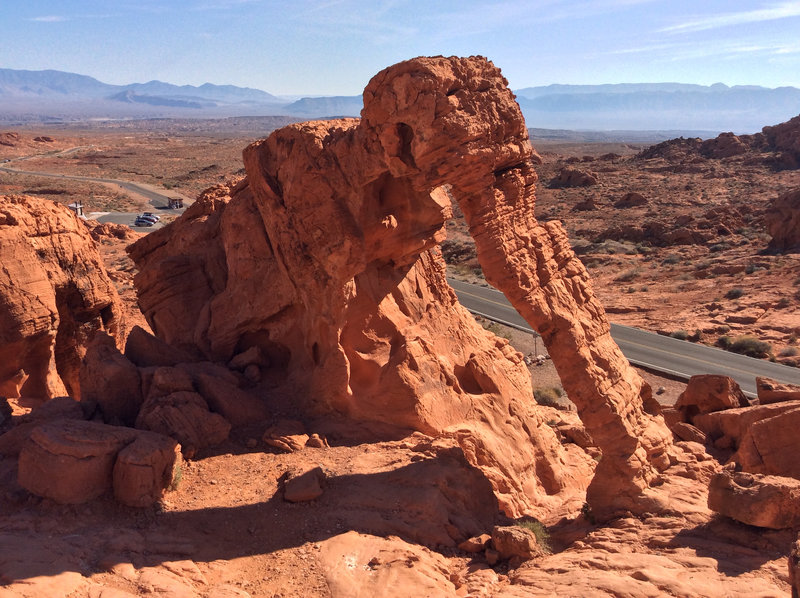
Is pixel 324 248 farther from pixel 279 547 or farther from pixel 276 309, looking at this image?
pixel 279 547

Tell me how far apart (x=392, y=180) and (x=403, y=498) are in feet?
19.5

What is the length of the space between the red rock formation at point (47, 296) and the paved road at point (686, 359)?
65.7ft

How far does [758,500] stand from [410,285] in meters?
7.67

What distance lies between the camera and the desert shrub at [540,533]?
936cm

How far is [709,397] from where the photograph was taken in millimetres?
14688

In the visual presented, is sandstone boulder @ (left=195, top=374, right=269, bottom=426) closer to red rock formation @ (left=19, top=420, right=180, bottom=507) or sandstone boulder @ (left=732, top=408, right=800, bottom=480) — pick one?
red rock formation @ (left=19, top=420, right=180, bottom=507)

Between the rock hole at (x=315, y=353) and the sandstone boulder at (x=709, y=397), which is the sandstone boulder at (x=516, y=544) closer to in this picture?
the rock hole at (x=315, y=353)

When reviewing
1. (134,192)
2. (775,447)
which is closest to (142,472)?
(775,447)

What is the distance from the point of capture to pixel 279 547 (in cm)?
869

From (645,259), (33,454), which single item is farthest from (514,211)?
(645,259)

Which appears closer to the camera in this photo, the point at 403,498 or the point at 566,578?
the point at 566,578

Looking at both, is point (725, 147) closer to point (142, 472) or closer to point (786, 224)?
point (786, 224)

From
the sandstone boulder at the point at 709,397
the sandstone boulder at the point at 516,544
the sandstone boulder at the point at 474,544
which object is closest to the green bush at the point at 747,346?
the sandstone boulder at the point at 709,397

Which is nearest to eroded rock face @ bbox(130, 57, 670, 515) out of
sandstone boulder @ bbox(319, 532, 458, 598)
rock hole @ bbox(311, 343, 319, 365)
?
rock hole @ bbox(311, 343, 319, 365)
